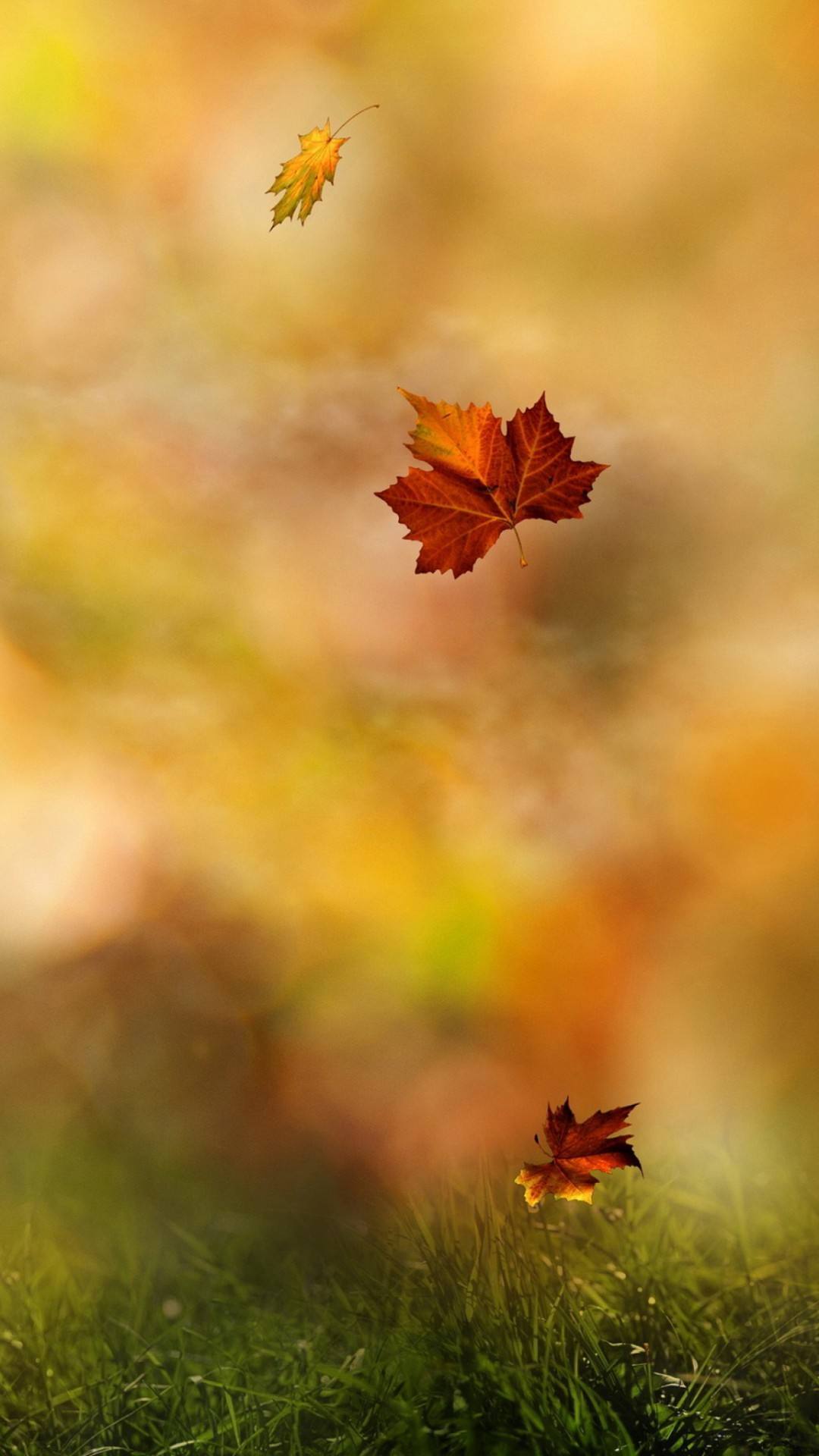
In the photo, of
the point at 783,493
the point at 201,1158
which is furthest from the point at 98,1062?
the point at 783,493

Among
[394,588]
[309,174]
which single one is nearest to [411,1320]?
[394,588]

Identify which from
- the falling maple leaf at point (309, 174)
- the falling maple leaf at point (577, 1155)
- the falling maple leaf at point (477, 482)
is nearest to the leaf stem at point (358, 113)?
the falling maple leaf at point (309, 174)

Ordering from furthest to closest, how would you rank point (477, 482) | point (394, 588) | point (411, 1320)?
1. point (394, 588)
2. point (477, 482)
3. point (411, 1320)

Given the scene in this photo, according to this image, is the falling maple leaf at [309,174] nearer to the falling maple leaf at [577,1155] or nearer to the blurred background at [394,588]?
the blurred background at [394,588]

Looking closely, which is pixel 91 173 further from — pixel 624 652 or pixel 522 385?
pixel 624 652

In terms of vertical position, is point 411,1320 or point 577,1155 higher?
point 577,1155

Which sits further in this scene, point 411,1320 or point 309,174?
point 309,174

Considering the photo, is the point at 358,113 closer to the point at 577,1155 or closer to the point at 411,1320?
the point at 577,1155
